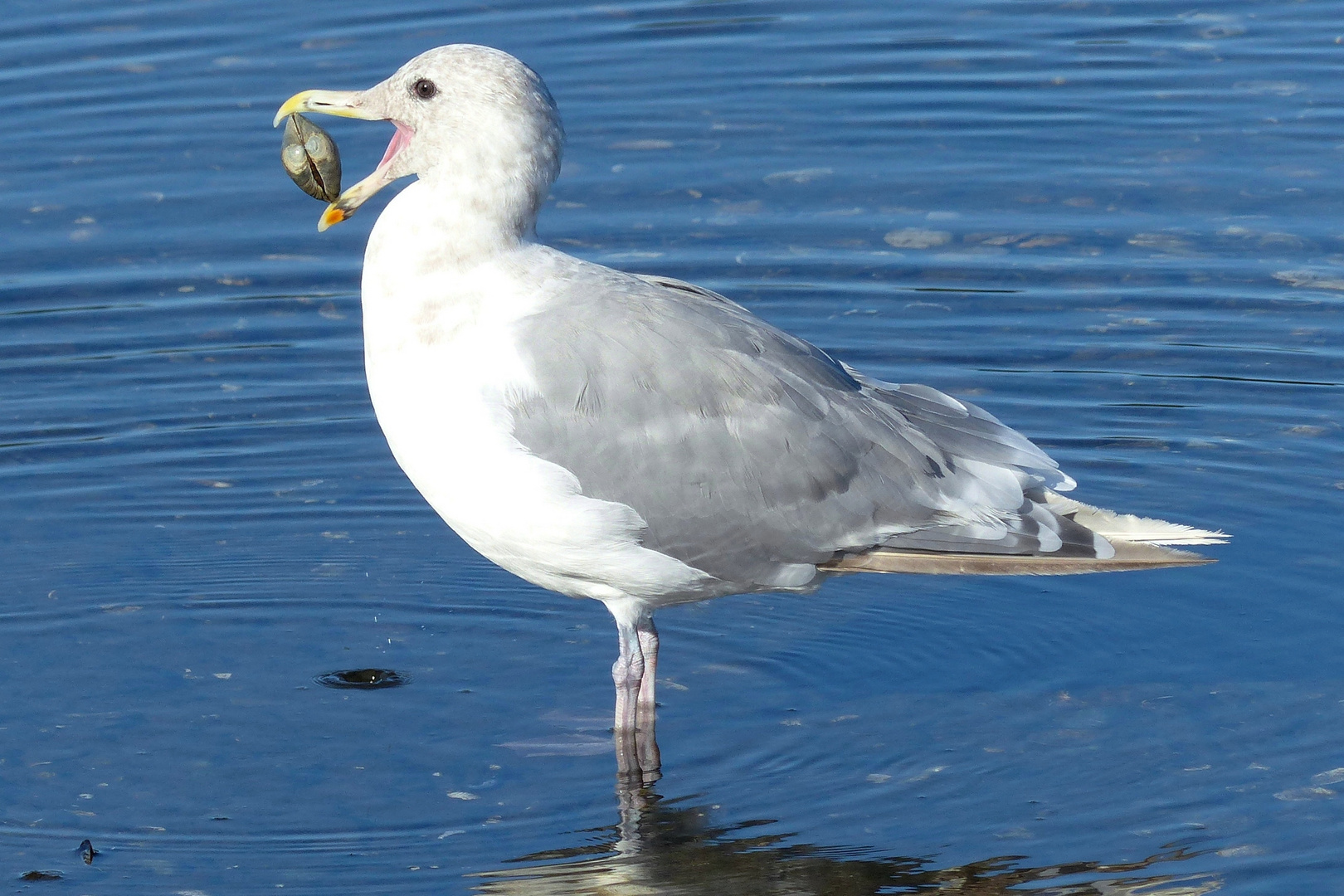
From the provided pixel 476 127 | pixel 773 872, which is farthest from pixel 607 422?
pixel 773 872

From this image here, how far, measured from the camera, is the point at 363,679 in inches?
267

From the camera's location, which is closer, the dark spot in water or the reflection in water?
the reflection in water

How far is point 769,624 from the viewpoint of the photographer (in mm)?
7191

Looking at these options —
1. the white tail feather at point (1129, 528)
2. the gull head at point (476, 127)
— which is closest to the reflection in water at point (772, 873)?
the white tail feather at point (1129, 528)

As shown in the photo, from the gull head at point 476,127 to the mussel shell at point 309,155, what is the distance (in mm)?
596

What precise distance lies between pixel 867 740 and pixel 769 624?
36.0 inches

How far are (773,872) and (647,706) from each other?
0.96 meters

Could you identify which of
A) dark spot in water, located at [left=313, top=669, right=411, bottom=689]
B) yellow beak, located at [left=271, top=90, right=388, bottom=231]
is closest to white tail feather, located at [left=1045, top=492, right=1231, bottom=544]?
dark spot in water, located at [left=313, top=669, right=411, bottom=689]

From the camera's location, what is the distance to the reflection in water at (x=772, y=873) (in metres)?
5.55

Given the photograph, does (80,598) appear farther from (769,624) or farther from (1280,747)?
(1280,747)

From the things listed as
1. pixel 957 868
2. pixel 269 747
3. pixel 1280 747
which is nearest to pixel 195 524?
pixel 269 747

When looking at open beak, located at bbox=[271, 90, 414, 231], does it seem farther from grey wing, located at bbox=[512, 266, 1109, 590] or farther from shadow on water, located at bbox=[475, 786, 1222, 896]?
shadow on water, located at bbox=[475, 786, 1222, 896]

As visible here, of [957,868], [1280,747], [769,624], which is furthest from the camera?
[769,624]

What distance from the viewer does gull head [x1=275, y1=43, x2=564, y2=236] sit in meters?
5.88
